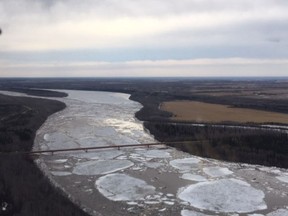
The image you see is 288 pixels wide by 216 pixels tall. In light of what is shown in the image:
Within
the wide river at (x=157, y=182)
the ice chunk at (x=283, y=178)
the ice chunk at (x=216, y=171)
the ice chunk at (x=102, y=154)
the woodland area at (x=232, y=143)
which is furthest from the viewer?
the ice chunk at (x=102, y=154)

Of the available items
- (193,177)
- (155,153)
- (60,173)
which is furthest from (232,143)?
(60,173)

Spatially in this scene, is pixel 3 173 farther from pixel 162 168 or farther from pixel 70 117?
Result: pixel 70 117

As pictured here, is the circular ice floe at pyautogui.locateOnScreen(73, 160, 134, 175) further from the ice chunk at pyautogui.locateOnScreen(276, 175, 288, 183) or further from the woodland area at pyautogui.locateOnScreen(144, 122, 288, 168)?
the ice chunk at pyautogui.locateOnScreen(276, 175, 288, 183)

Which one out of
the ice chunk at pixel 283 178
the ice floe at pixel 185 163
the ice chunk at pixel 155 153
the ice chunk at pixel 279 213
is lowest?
the ice chunk at pixel 279 213

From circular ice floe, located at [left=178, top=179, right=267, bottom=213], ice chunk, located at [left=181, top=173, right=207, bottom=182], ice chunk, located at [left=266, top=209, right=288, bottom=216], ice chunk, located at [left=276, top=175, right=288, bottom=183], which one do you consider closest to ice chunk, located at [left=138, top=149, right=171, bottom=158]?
ice chunk, located at [left=181, top=173, right=207, bottom=182]

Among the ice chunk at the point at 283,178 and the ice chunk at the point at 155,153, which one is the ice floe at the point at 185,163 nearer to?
the ice chunk at the point at 155,153

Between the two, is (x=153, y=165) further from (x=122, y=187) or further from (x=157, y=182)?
(x=122, y=187)

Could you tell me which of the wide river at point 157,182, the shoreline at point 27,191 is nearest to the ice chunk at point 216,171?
the wide river at point 157,182
